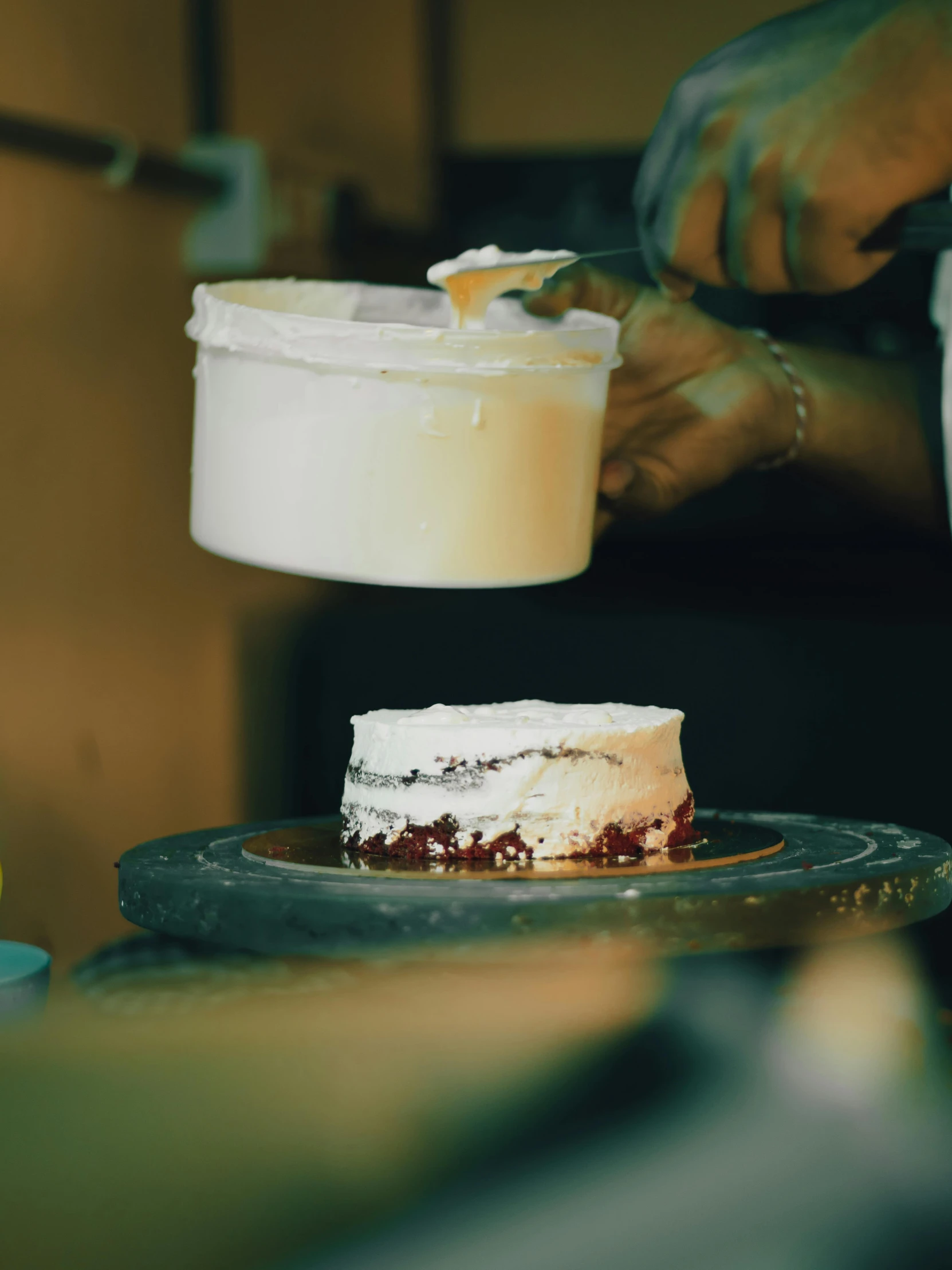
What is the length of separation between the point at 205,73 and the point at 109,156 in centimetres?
26

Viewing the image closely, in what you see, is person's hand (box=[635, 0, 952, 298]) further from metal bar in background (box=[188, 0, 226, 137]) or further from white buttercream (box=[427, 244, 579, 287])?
metal bar in background (box=[188, 0, 226, 137])

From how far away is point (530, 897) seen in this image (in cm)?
57

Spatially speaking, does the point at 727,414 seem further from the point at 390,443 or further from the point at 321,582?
the point at 321,582

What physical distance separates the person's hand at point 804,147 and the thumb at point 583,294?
71 mm

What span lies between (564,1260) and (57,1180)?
0.60 ft

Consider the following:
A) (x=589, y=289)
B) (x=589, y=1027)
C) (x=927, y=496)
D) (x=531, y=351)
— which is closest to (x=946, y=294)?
(x=927, y=496)

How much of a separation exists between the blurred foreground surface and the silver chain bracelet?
1.38 feet

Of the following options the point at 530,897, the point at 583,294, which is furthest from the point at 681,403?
the point at 530,897

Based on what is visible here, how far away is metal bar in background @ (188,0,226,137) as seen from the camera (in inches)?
48.7

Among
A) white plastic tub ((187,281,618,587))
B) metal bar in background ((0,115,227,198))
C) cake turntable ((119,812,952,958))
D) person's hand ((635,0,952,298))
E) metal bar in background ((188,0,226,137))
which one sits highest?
metal bar in background ((188,0,226,137))

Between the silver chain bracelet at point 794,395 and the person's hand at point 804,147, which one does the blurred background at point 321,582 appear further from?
the person's hand at point 804,147

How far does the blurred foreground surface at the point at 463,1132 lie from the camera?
508 millimetres

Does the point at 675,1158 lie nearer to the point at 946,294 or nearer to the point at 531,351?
the point at 531,351

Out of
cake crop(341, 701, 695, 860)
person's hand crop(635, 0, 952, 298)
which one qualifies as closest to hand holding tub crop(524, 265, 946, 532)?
person's hand crop(635, 0, 952, 298)
